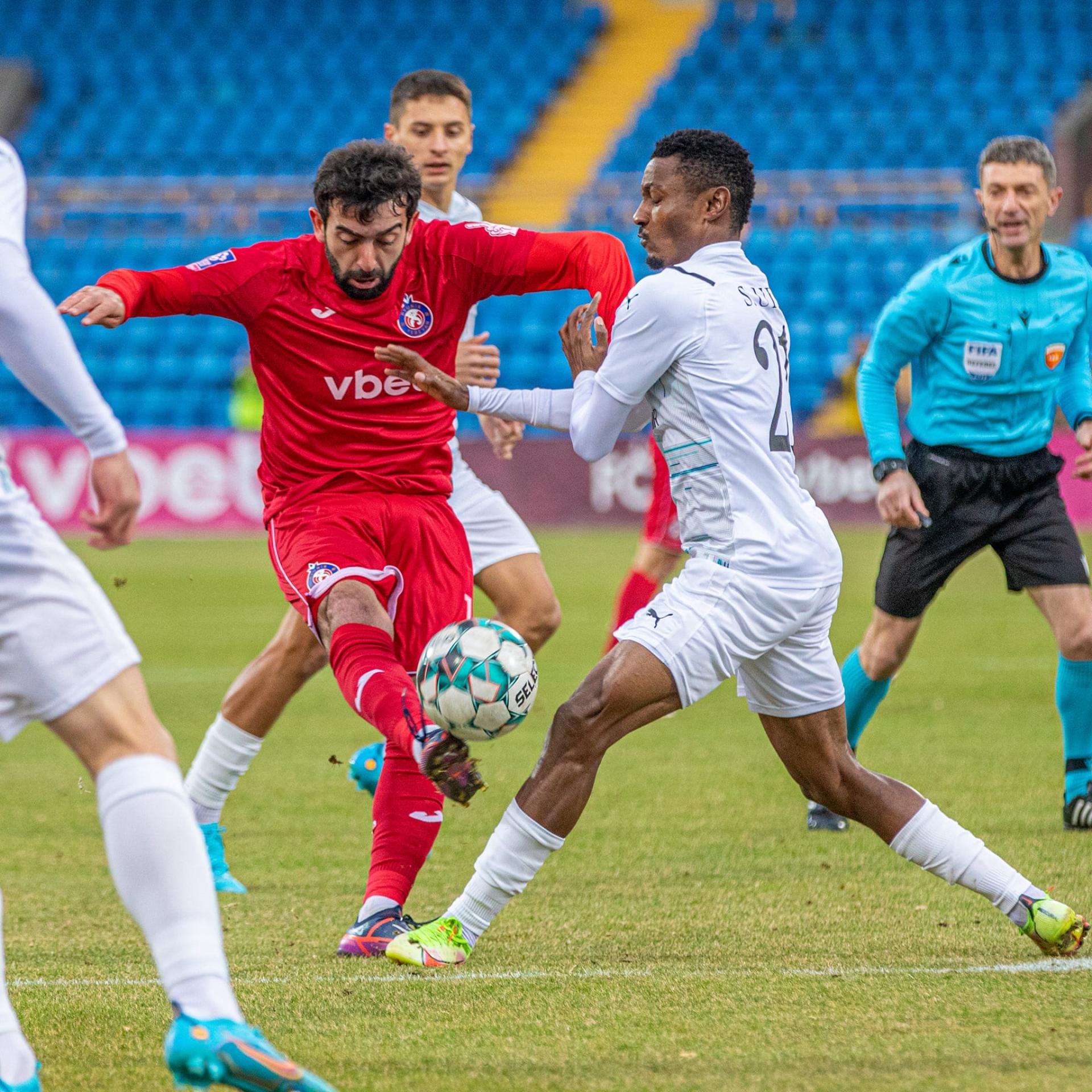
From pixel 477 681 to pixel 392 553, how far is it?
2.77 feet

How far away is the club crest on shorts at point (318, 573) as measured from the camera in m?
4.50

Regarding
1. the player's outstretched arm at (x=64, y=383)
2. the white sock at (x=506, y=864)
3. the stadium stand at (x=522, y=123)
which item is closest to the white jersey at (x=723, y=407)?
the white sock at (x=506, y=864)

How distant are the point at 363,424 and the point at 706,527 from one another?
47.9 inches

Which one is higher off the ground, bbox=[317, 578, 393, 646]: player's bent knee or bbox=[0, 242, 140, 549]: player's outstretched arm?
bbox=[0, 242, 140, 549]: player's outstretched arm

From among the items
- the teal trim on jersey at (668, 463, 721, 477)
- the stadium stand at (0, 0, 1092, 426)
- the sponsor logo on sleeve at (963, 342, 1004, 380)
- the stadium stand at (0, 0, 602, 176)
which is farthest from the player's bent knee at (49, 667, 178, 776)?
the stadium stand at (0, 0, 602, 176)

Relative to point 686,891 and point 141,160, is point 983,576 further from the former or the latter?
point 141,160

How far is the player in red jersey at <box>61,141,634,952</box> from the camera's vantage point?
14.8 ft

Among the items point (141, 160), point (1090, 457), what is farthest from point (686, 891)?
point (141, 160)

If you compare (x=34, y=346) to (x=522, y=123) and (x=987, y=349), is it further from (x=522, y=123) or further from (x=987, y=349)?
(x=522, y=123)

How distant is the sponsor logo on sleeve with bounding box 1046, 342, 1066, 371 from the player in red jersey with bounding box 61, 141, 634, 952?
194 cm

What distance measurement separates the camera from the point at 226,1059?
9.05 feet

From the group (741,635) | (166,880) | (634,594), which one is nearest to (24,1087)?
(166,880)

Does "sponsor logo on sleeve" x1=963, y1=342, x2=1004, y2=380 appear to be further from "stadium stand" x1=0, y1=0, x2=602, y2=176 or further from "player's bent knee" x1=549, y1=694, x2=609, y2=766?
"stadium stand" x1=0, y1=0, x2=602, y2=176

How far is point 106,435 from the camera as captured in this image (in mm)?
2949
